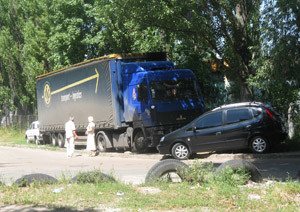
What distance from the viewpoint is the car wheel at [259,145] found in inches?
560

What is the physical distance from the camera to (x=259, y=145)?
46.9 ft

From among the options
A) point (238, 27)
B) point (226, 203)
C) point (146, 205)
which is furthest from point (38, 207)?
point (238, 27)

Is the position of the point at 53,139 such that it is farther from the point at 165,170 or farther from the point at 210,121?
the point at 165,170

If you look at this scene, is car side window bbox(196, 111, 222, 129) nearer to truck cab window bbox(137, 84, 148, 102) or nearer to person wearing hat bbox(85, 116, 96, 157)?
truck cab window bbox(137, 84, 148, 102)

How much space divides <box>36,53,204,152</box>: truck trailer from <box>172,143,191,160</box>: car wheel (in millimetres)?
2216

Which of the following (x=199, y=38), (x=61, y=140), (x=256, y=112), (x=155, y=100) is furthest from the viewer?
(x=61, y=140)

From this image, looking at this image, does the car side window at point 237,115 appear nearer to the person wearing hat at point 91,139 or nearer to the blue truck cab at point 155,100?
the blue truck cab at point 155,100

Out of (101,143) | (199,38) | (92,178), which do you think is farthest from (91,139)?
(92,178)

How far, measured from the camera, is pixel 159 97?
17906mm

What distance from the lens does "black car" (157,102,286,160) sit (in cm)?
1424

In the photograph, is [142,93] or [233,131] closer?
[233,131]

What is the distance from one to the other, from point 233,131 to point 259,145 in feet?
3.18

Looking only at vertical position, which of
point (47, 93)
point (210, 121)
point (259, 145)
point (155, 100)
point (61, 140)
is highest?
point (47, 93)

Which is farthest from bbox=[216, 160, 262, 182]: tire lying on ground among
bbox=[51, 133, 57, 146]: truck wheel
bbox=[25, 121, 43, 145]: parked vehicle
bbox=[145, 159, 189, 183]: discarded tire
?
bbox=[25, 121, 43, 145]: parked vehicle
